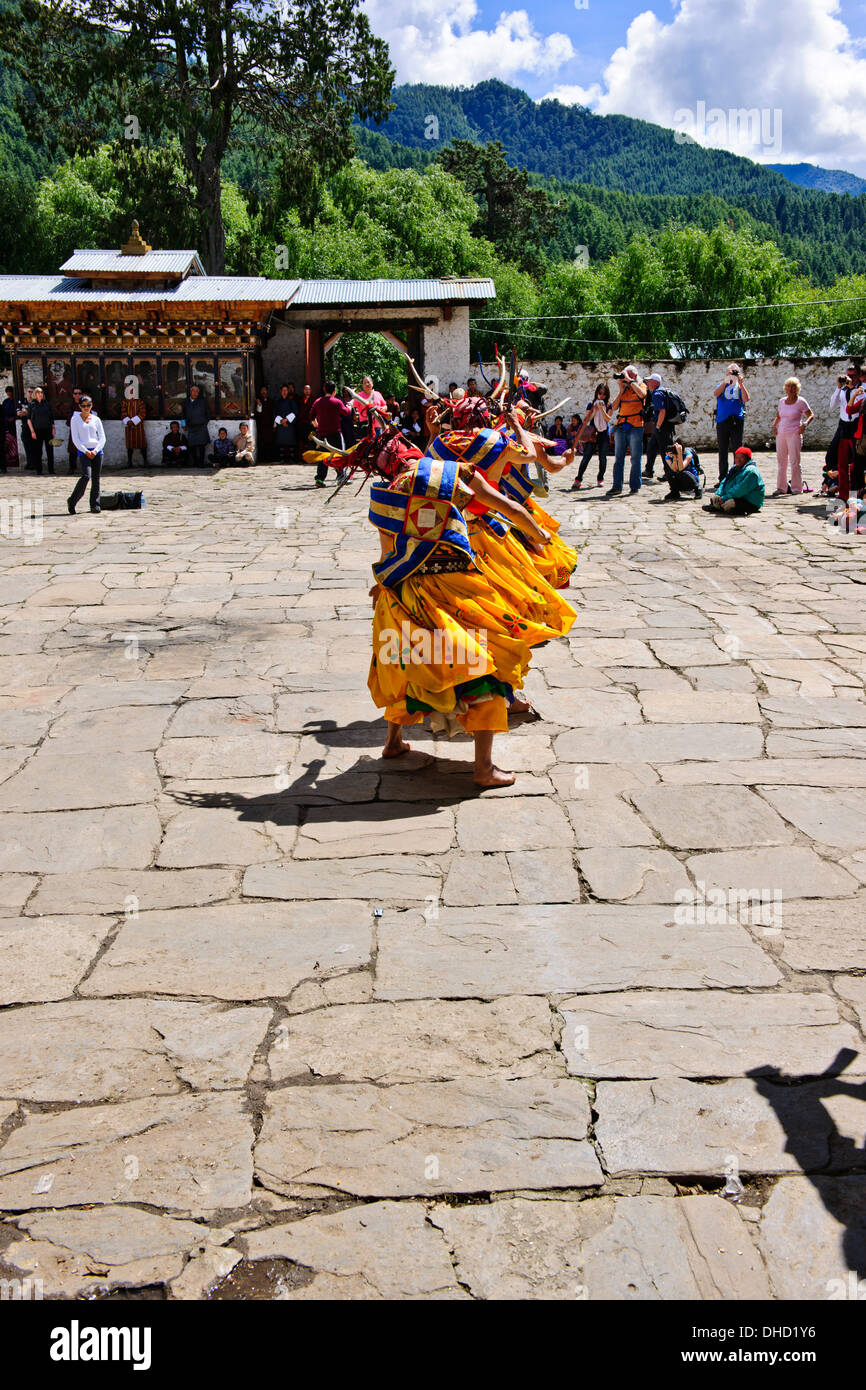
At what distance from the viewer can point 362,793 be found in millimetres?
5105

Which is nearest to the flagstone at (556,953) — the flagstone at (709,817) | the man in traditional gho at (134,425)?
the flagstone at (709,817)

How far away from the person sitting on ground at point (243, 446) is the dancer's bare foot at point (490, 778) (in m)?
A: 16.5

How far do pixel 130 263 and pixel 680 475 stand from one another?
40.6 ft

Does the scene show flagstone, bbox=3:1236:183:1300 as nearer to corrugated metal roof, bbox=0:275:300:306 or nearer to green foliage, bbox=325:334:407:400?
corrugated metal roof, bbox=0:275:300:306

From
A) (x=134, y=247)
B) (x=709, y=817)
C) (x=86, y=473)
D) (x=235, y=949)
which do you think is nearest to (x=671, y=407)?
(x=86, y=473)

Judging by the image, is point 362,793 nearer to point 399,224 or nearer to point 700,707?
point 700,707

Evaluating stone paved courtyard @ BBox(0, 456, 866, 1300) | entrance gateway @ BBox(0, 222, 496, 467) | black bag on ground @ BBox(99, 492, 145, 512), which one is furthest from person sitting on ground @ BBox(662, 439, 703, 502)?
entrance gateway @ BBox(0, 222, 496, 467)

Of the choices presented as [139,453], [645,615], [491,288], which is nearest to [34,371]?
[139,453]

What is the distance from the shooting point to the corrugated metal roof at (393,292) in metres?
21.5

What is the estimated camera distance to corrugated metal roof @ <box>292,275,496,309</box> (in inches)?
846

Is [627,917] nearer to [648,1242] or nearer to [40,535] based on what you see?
[648,1242]

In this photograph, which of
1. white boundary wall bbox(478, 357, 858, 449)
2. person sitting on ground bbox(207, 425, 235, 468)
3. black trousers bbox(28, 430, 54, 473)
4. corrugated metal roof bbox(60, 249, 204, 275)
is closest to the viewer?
black trousers bbox(28, 430, 54, 473)

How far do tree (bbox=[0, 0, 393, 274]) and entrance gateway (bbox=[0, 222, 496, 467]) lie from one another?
8105 millimetres
